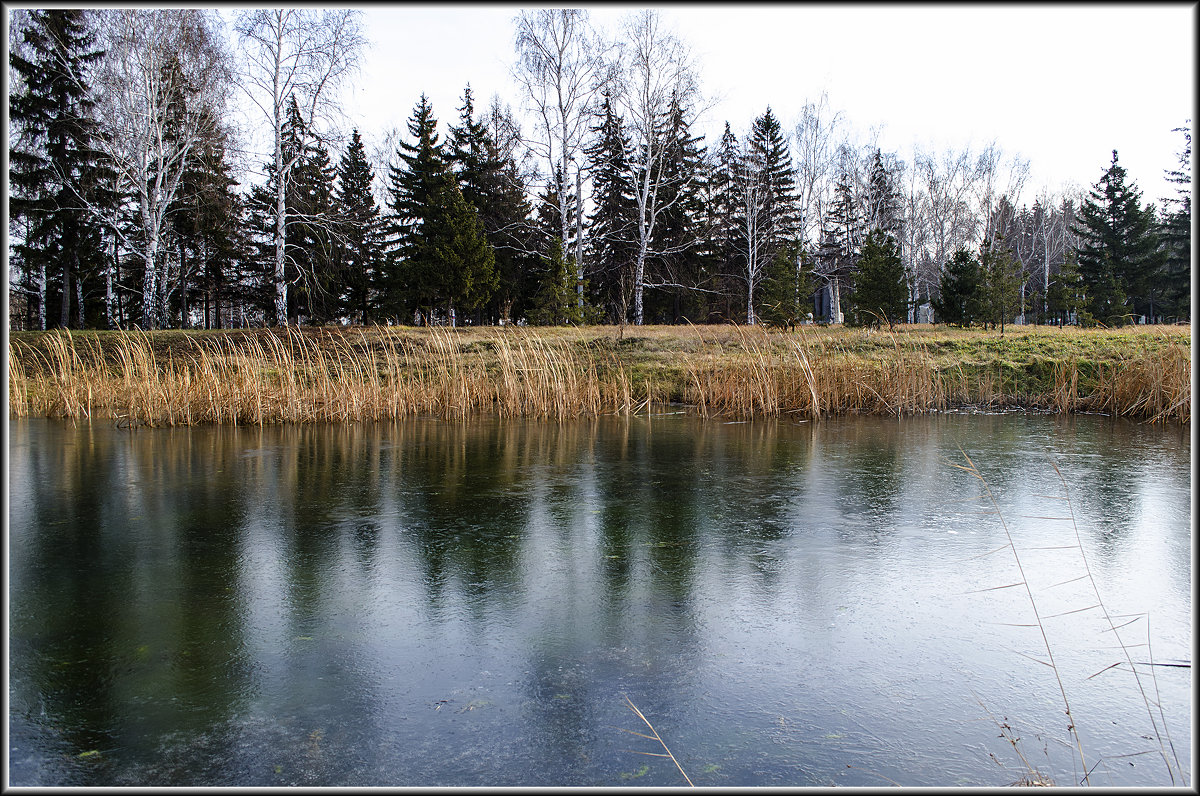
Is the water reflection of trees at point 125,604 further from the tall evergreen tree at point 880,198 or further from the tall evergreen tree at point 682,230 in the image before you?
the tall evergreen tree at point 880,198

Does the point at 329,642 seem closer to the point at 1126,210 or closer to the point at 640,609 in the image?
the point at 640,609

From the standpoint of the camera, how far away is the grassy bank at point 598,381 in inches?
396

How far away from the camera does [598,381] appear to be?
11.8m

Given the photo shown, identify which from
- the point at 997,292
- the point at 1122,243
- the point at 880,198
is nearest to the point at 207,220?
the point at 997,292

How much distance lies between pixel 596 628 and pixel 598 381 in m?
8.72

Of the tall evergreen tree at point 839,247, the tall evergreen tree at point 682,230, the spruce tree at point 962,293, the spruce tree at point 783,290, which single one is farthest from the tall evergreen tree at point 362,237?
the spruce tree at point 962,293

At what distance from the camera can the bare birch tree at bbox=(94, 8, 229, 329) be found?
17484 millimetres

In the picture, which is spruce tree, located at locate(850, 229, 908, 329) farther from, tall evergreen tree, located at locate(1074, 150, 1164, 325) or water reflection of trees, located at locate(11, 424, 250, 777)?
water reflection of trees, located at locate(11, 424, 250, 777)

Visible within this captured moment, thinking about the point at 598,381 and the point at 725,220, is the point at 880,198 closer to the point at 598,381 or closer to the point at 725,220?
the point at 725,220

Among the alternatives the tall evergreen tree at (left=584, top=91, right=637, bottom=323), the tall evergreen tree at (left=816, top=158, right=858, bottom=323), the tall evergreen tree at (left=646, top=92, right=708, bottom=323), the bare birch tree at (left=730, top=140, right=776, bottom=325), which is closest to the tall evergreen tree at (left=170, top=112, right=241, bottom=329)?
the tall evergreen tree at (left=584, top=91, right=637, bottom=323)

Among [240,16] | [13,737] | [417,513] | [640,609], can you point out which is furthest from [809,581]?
[240,16]

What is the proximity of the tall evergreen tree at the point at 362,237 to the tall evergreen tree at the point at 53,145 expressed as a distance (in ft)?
26.3

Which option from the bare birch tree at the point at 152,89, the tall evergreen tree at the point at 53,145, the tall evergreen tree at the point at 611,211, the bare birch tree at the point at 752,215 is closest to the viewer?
the bare birch tree at the point at 152,89

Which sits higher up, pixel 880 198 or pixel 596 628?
pixel 880 198
